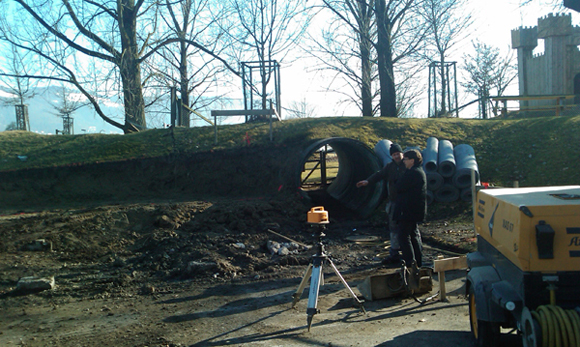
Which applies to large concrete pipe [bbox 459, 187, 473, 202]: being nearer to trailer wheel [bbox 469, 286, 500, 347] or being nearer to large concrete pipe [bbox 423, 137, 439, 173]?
large concrete pipe [bbox 423, 137, 439, 173]

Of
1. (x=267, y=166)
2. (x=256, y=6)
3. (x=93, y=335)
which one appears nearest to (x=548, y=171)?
(x=267, y=166)

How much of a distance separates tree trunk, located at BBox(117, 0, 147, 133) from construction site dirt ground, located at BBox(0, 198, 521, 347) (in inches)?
306

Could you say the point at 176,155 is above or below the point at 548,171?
above

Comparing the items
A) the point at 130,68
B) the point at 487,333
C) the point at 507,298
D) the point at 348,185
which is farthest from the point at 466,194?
the point at 130,68

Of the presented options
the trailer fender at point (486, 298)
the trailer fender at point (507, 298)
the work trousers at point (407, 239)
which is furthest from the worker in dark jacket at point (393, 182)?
the trailer fender at point (507, 298)

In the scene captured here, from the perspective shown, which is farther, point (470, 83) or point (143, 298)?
point (470, 83)

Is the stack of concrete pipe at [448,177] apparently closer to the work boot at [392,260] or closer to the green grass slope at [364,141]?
the green grass slope at [364,141]

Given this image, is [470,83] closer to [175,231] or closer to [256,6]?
[256,6]

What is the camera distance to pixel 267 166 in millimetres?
14125

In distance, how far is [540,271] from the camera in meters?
3.39

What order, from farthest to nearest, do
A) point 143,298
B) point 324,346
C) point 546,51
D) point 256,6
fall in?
point 546,51, point 256,6, point 143,298, point 324,346

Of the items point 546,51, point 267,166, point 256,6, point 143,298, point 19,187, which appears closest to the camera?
point 143,298

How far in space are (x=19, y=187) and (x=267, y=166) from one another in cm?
715

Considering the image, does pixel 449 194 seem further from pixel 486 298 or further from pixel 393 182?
pixel 486 298
